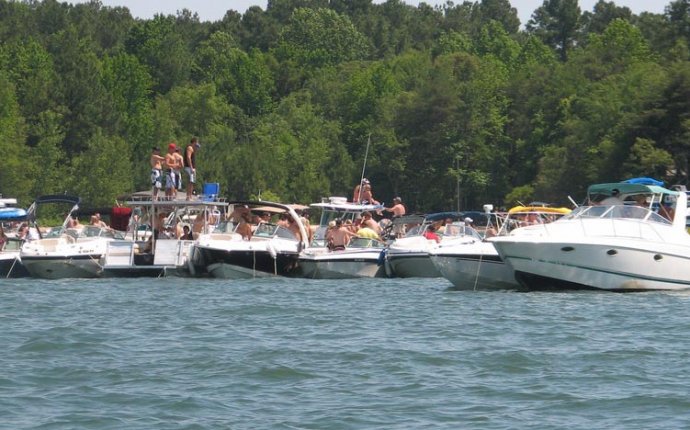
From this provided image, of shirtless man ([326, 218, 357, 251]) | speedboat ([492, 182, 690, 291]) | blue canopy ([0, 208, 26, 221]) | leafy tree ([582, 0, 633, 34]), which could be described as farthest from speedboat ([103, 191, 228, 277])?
leafy tree ([582, 0, 633, 34])

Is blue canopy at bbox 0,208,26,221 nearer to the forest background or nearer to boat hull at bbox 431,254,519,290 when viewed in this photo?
boat hull at bbox 431,254,519,290

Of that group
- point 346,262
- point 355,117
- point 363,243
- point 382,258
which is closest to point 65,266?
point 346,262

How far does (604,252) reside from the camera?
35.7m

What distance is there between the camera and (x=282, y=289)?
3969 cm

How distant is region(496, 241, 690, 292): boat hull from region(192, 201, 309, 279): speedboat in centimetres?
894

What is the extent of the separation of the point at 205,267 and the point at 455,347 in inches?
702

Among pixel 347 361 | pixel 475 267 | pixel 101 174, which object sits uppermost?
pixel 101 174

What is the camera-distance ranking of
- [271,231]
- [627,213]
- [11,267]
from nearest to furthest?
[627,213] → [271,231] → [11,267]

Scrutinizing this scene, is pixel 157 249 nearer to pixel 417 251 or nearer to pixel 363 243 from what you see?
pixel 363 243

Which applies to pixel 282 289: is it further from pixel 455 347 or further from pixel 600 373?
pixel 600 373

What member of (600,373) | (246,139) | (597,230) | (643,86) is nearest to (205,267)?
(597,230)

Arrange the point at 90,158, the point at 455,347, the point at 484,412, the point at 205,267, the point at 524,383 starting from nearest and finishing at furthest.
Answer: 1. the point at 484,412
2. the point at 524,383
3. the point at 455,347
4. the point at 205,267
5. the point at 90,158

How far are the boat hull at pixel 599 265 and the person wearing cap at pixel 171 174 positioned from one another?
37.3 ft

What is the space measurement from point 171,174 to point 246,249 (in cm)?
344
